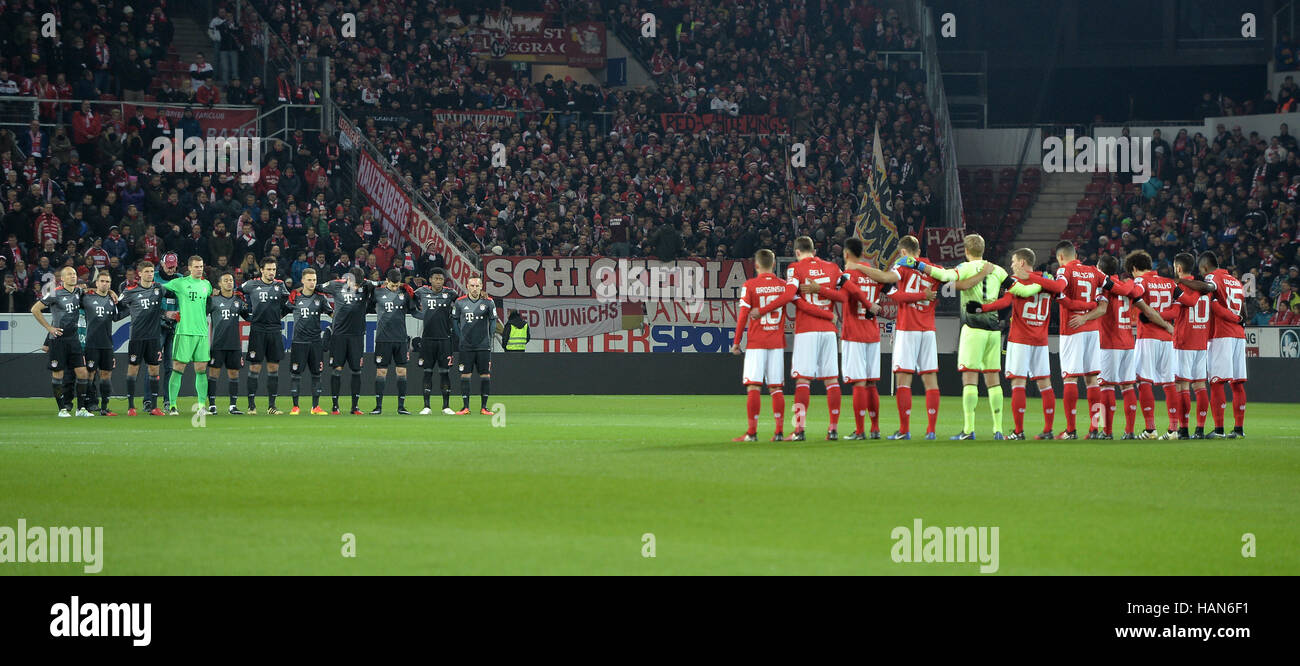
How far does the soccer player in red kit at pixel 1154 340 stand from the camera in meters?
19.2

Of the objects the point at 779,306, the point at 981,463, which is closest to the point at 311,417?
the point at 779,306

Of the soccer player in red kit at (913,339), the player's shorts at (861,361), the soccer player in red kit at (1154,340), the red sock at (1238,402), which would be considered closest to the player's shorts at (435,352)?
the player's shorts at (861,361)

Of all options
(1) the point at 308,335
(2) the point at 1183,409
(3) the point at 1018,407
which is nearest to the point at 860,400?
(3) the point at 1018,407

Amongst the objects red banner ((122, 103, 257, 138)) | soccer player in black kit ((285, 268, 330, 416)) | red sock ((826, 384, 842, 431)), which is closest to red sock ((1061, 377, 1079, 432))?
red sock ((826, 384, 842, 431))

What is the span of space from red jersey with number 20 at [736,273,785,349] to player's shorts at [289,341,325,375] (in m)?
10.7

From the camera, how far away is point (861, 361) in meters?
18.3

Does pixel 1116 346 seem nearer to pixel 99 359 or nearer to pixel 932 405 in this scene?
pixel 932 405

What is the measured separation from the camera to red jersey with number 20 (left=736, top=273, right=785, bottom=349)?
17609 millimetres

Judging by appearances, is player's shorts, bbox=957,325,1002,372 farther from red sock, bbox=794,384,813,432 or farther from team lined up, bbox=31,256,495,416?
team lined up, bbox=31,256,495,416

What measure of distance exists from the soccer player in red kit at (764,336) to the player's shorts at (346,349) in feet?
32.6

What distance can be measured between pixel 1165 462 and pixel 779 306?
4.75m

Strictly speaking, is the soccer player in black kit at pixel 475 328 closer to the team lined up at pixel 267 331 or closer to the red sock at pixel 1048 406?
the team lined up at pixel 267 331

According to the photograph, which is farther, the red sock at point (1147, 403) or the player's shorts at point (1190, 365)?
the player's shorts at point (1190, 365)
